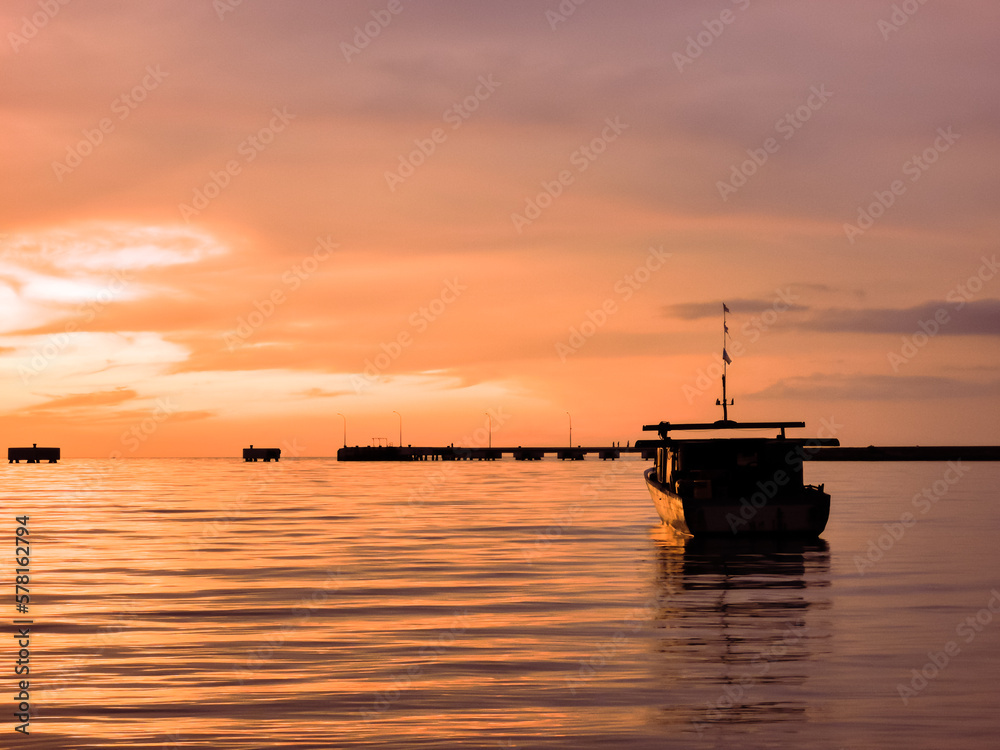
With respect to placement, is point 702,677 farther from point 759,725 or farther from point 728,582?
point 728,582

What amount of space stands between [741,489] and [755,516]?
3574mm

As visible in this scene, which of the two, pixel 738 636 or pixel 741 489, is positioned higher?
pixel 741 489

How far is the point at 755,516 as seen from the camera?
146 ft

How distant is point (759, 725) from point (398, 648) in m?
8.51

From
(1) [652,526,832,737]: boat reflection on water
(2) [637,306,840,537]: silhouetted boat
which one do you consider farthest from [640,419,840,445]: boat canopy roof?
(1) [652,526,832,737]: boat reflection on water

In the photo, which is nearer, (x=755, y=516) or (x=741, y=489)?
(x=755, y=516)

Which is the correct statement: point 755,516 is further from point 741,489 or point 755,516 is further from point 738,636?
point 738,636

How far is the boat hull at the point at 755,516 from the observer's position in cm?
4434

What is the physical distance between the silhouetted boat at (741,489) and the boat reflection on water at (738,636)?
2205 millimetres

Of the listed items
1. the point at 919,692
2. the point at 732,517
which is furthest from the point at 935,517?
the point at 919,692

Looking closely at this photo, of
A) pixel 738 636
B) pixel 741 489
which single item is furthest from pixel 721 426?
pixel 738 636

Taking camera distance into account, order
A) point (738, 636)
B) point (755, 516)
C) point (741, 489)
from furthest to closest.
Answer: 1. point (741, 489)
2. point (755, 516)
3. point (738, 636)

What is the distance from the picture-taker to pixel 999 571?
3638cm

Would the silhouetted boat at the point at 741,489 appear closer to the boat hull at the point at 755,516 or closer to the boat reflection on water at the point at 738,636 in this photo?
the boat hull at the point at 755,516
